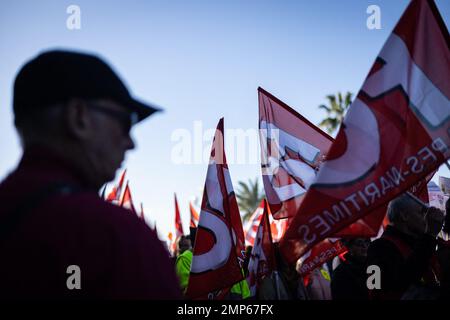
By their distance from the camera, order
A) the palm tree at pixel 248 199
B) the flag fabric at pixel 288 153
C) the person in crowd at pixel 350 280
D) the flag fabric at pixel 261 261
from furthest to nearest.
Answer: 1. the palm tree at pixel 248 199
2. the flag fabric at pixel 288 153
3. the flag fabric at pixel 261 261
4. the person in crowd at pixel 350 280

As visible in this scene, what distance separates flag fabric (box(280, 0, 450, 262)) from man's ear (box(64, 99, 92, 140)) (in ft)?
6.00

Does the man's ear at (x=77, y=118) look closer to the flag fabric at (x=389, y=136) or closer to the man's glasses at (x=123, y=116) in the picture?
the man's glasses at (x=123, y=116)

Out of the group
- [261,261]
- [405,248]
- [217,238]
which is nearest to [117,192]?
[217,238]

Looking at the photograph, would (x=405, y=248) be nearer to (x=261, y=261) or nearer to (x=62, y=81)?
(x=261, y=261)

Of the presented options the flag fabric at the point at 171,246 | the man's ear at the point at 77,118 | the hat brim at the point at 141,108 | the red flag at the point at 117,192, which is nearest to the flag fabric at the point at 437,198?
the hat brim at the point at 141,108

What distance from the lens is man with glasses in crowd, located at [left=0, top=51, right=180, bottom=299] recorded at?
103cm

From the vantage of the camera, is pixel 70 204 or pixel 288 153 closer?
pixel 70 204

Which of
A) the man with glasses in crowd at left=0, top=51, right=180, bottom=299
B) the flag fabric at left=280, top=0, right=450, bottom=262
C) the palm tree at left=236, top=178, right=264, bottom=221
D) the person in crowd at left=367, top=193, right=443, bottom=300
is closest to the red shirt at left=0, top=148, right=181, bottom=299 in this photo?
the man with glasses in crowd at left=0, top=51, right=180, bottom=299

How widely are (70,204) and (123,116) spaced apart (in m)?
0.40

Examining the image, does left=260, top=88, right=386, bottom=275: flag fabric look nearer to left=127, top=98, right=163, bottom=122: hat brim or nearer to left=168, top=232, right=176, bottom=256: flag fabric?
left=127, top=98, right=163, bottom=122: hat brim

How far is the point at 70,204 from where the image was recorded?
3.53ft

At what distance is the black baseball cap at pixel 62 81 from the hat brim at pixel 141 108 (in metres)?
0.04

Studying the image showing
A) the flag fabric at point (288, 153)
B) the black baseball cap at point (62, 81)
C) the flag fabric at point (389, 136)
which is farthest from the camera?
the flag fabric at point (288, 153)

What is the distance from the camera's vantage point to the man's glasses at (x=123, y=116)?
1319mm
